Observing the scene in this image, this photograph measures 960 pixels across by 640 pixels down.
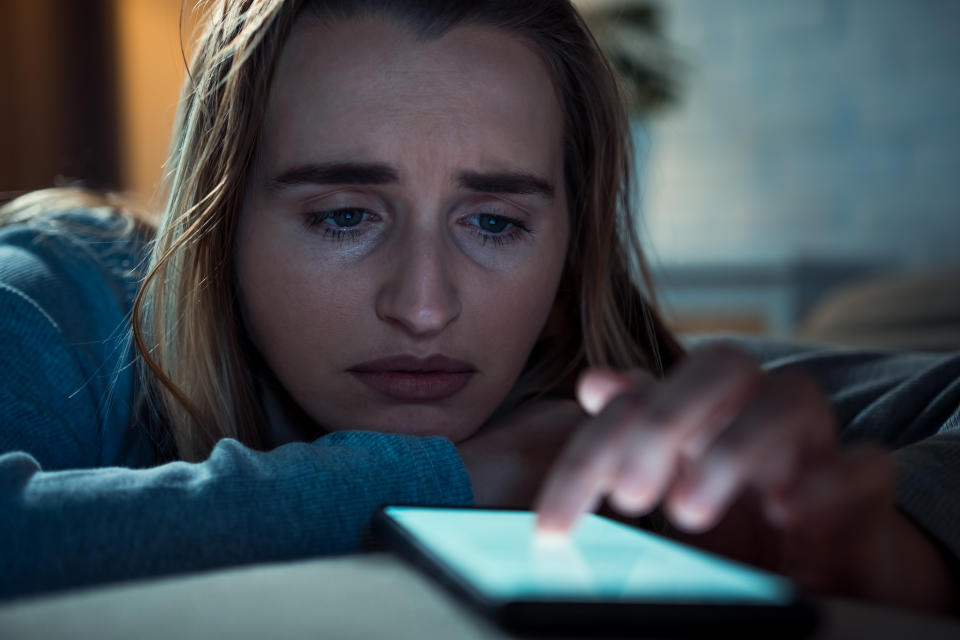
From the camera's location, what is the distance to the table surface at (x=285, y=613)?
31 centimetres

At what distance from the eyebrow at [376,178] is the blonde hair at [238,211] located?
0.08 meters

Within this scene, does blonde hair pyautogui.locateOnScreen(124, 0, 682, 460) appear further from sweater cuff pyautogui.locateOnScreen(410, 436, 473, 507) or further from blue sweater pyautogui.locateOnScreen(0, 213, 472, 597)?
sweater cuff pyautogui.locateOnScreen(410, 436, 473, 507)

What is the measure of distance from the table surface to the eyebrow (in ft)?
1.54

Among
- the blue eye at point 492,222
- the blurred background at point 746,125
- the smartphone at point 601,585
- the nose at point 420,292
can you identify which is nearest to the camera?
the smartphone at point 601,585

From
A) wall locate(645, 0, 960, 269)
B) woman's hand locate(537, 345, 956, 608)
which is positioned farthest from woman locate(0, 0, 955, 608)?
wall locate(645, 0, 960, 269)

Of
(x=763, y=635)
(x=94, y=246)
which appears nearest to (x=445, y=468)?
(x=763, y=635)

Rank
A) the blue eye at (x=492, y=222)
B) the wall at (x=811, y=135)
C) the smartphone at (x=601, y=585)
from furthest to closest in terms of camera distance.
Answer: the wall at (x=811, y=135), the blue eye at (x=492, y=222), the smartphone at (x=601, y=585)

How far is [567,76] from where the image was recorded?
998 millimetres

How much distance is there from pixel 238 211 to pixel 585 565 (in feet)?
2.07

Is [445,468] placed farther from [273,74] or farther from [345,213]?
[273,74]

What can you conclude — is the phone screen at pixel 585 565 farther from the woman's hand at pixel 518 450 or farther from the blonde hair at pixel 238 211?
the blonde hair at pixel 238 211

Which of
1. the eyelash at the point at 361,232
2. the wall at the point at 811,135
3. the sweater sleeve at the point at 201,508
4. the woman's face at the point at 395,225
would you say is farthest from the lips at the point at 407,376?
the wall at the point at 811,135

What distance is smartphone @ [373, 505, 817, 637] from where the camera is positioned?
12.1 inches

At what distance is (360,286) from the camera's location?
0.79 metres
